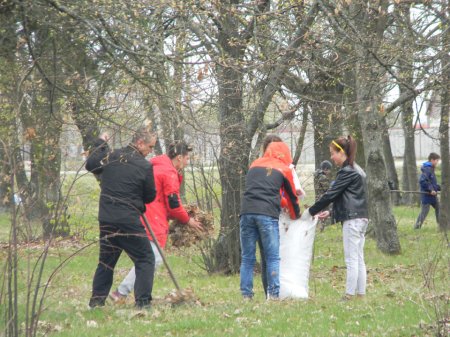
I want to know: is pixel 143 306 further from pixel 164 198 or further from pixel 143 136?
pixel 143 136

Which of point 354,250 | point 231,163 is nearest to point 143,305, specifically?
point 354,250

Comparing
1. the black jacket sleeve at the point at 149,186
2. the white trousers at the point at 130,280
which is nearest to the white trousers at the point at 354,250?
the white trousers at the point at 130,280

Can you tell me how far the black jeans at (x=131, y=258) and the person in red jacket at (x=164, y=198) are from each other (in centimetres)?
34

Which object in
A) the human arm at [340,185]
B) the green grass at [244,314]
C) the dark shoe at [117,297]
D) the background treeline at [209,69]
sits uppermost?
the background treeline at [209,69]

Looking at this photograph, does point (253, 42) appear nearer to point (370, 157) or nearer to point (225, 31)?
point (225, 31)

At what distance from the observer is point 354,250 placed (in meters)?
9.38

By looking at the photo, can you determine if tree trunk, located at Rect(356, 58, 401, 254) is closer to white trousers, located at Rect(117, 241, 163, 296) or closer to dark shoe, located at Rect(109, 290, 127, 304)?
white trousers, located at Rect(117, 241, 163, 296)

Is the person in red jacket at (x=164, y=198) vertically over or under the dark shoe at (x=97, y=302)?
over

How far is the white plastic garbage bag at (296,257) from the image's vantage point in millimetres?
9781

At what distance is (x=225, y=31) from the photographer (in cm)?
1341

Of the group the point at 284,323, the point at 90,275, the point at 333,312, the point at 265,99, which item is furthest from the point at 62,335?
the point at 90,275

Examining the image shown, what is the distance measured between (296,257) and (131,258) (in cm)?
207

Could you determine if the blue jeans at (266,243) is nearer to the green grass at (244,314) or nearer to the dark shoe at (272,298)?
the dark shoe at (272,298)

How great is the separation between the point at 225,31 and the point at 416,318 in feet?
22.2
